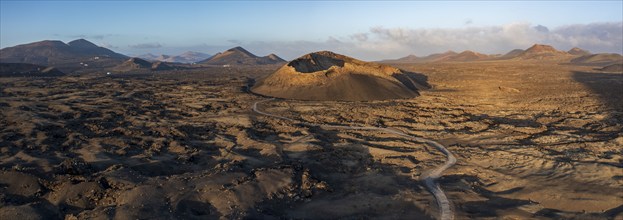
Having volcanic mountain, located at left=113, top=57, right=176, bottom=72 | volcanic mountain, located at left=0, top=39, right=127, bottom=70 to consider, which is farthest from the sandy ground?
volcanic mountain, located at left=0, top=39, right=127, bottom=70

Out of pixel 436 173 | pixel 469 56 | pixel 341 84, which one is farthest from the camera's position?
pixel 469 56

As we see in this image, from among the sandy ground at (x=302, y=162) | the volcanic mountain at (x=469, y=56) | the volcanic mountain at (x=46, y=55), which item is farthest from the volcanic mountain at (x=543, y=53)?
the volcanic mountain at (x=46, y=55)

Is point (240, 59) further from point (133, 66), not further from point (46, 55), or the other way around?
point (46, 55)

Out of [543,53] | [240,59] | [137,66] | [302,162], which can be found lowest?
[302,162]

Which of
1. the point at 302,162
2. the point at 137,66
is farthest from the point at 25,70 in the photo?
the point at 302,162

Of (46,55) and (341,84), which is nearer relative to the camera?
(341,84)

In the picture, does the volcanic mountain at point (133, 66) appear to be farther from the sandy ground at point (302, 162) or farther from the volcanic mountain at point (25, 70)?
the sandy ground at point (302, 162)

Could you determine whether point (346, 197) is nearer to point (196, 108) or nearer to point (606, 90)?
point (196, 108)

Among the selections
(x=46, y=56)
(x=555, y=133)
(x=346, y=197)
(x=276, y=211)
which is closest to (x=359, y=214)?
(x=346, y=197)
